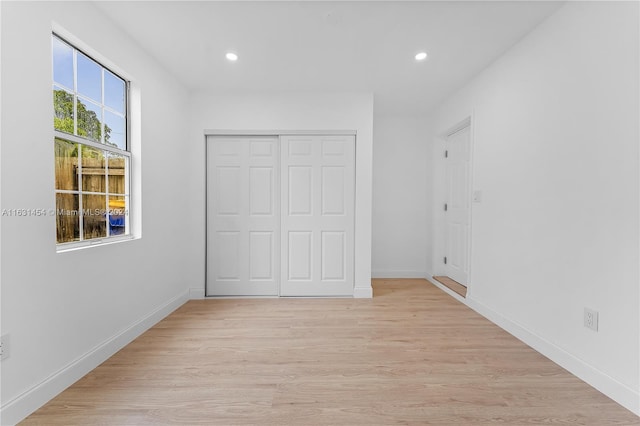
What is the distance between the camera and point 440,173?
4336 millimetres

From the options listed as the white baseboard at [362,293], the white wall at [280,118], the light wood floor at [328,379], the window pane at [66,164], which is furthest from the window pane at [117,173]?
the white baseboard at [362,293]

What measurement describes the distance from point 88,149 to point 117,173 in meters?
0.36

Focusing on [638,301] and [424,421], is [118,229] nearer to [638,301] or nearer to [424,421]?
[424,421]

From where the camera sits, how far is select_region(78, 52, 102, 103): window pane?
209 cm

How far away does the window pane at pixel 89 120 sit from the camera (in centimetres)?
209

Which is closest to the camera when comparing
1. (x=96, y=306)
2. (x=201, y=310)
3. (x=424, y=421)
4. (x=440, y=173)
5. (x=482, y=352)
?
(x=424, y=421)

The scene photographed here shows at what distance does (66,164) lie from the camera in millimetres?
1942

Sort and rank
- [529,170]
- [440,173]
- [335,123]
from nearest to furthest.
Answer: [529,170] < [335,123] < [440,173]

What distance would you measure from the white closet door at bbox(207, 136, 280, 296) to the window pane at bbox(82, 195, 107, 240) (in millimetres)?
1380

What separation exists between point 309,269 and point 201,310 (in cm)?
133

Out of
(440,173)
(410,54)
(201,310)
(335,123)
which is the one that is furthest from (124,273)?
(440,173)

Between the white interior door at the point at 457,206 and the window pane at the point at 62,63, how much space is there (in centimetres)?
398

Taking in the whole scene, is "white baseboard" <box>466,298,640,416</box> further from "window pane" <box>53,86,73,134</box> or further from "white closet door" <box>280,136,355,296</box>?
"window pane" <box>53,86,73,134</box>

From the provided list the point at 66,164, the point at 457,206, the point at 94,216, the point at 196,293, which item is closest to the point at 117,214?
the point at 94,216
